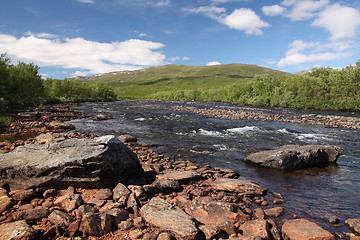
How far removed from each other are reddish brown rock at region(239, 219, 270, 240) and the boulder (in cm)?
469

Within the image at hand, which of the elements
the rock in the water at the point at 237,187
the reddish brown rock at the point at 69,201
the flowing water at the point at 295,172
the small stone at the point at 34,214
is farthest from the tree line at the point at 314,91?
the small stone at the point at 34,214

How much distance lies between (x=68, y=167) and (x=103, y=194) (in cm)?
165

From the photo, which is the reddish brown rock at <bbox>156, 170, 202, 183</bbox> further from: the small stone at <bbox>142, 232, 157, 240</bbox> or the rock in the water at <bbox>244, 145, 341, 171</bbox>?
the rock in the water at <bbox>244, 145, 341, 171</bbox>

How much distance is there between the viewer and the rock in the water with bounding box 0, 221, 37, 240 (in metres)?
4.75

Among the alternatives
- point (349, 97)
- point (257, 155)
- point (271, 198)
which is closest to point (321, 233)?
point (271, 198)

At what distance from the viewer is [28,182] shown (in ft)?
25.2

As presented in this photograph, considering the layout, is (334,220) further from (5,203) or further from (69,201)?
(5,203)

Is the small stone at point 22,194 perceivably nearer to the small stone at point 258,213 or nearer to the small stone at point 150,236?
the small stone at point 150,236

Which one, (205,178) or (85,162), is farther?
(205,178)

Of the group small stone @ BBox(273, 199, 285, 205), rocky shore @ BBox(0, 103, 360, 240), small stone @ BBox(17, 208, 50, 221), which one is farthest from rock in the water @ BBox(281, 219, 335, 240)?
small stone @ BBox(17, 208, 50, 221)

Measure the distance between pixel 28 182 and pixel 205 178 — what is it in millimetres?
6872

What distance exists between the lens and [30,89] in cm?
5750

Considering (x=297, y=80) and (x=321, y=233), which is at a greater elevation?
(x=297, y=80)

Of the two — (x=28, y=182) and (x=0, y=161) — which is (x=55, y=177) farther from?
(x=0, y=161)
